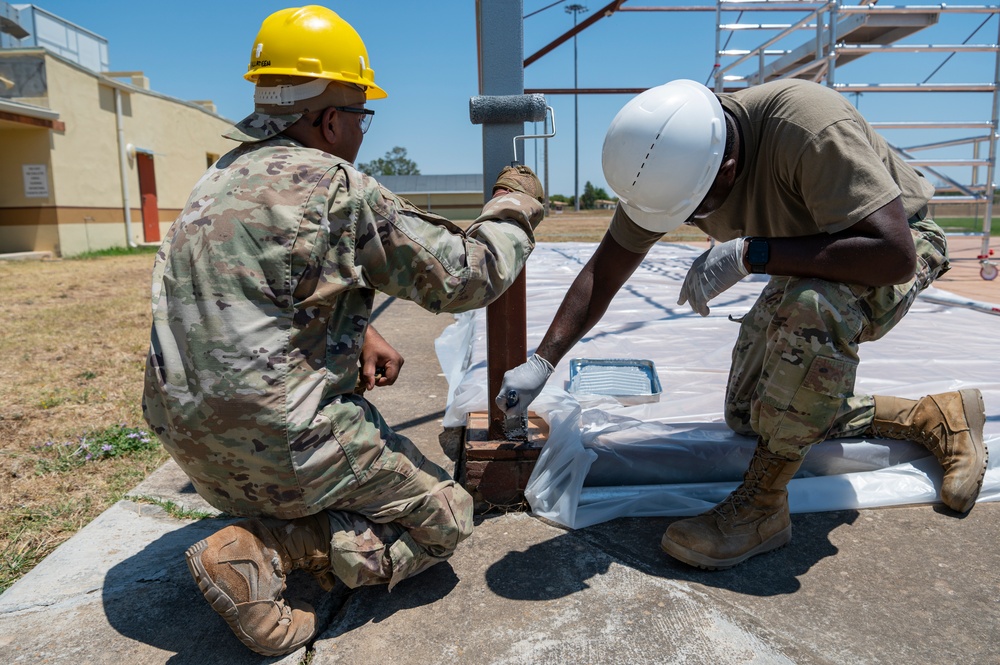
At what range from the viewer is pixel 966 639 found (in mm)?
1606

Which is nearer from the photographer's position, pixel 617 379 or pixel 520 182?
pixel 520 182

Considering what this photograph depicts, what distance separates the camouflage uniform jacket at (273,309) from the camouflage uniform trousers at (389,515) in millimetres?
82

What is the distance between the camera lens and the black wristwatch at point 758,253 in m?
1.91

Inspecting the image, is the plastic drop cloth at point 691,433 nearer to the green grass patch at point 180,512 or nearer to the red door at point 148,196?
the green grass patch at point 180,512

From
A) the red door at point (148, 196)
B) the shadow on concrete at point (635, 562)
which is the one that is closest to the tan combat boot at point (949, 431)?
the shadow on concrete at point (635, 562)

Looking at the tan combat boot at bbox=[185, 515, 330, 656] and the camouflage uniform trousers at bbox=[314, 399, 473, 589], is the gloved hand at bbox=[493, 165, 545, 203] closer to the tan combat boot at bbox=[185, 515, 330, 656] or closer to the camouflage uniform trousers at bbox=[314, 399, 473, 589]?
the camouflage uniform trousers at bbox=[314, 399, 473, 589]

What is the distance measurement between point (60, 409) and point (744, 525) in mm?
3222

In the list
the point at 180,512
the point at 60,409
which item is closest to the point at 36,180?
the point at 60,409

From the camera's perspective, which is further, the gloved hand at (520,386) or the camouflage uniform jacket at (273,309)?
the gloved hand at (520,386)

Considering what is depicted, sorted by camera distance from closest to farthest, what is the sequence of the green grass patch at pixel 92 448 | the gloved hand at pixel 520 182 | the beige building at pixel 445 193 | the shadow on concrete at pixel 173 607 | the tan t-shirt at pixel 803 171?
the shadow on concrete at pixel 173 607, the tan t-shirt at pixel 803 171, the gloved hand at pixel 520 182, the green grass patch at pixel 92 448, the beige building at pixel 445 193

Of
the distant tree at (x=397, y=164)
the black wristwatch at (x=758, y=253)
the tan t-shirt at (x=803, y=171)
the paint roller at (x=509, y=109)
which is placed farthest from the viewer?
the distant tree at (x=397, y=164)

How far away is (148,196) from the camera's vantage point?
59.8ft

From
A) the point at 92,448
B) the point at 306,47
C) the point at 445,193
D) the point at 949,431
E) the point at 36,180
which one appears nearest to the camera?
the point at 306,47

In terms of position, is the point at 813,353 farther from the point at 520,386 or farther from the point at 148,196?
the point at 148,196
